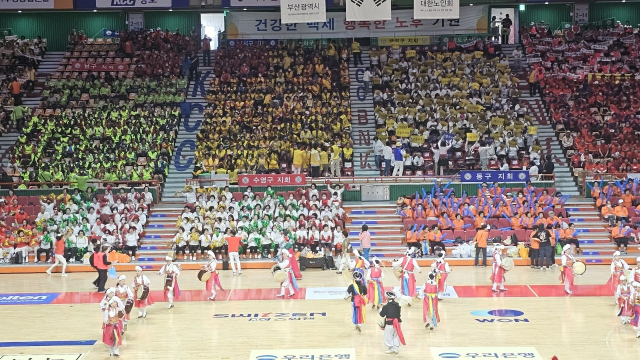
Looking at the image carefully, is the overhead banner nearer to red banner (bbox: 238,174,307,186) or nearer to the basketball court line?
red banner (bbox: 238,174,307,186)

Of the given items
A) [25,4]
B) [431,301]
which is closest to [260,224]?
[431,301]

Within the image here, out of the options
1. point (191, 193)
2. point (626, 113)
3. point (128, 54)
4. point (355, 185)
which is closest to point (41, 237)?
point (191, 193)

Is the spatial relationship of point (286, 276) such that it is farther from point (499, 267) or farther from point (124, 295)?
point (499, 267)

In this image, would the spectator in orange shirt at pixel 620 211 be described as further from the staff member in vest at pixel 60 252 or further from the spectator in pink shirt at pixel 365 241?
the staff member in vest at pixel 60 252

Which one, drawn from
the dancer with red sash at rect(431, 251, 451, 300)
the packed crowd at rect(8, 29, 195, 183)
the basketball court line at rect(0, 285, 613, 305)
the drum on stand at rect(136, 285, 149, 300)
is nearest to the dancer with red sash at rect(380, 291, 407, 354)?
the dancer with red sash at rect(431, 251, 451, 300)

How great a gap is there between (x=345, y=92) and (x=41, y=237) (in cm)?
1673

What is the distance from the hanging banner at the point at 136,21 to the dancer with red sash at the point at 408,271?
99.2 feet

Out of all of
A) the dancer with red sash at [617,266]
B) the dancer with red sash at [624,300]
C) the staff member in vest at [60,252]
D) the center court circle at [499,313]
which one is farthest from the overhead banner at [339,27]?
the dancer with red sash at [624,300]

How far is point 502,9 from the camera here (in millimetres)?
47281

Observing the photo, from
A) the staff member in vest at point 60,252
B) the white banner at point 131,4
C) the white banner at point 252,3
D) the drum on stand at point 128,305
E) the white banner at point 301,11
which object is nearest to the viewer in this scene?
the drum on stand at point 128,305

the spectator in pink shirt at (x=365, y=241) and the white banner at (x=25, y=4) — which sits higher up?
the white banner at (x=25, y=4)

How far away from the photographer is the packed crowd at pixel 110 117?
116 feet

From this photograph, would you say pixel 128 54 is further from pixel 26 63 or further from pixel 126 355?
pixel 126 355

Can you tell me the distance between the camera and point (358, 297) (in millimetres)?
20062
